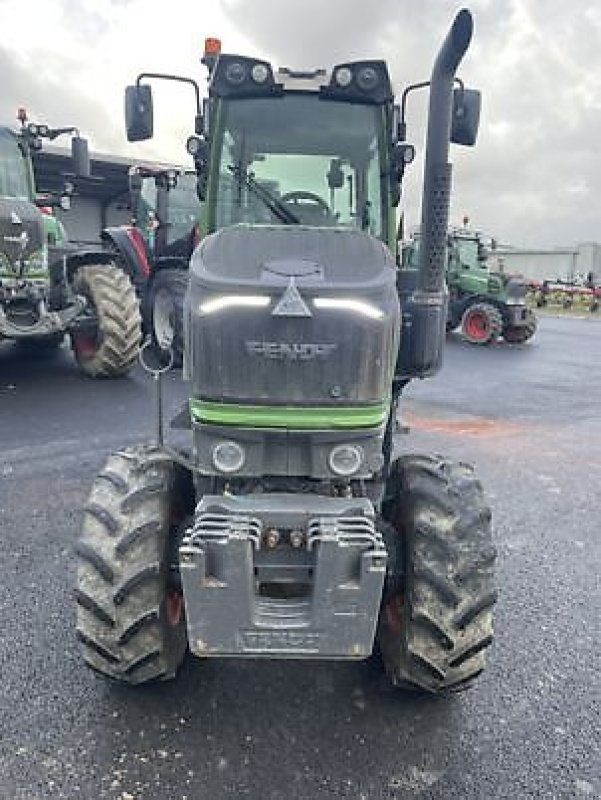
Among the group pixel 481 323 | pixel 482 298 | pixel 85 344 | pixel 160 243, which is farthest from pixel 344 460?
pixel 482 298

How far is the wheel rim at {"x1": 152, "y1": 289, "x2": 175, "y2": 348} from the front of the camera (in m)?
9.76

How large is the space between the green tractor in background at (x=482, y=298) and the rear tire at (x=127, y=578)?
12.3 m

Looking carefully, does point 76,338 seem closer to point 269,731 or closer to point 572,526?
point 572,526

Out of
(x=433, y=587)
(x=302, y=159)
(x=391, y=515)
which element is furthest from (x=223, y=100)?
(x=433, y=587)

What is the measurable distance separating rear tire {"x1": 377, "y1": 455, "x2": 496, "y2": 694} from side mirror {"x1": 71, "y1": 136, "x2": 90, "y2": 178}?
249 inches

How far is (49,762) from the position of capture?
2299 mm

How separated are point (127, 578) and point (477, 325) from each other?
1318cm

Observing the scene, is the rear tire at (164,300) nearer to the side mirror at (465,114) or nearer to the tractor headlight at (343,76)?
the tractor headlight at (343,76)

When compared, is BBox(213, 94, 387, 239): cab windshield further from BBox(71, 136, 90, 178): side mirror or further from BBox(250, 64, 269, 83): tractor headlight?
BBox(71, 136, 90, 178): side mirror

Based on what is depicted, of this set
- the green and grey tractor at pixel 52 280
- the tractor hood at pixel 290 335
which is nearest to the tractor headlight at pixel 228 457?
the tractor hood at pixel 290 335

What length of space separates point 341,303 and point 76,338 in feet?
21.9

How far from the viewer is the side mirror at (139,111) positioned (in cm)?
368

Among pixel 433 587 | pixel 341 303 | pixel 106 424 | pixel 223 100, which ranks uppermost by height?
pixel 223 100

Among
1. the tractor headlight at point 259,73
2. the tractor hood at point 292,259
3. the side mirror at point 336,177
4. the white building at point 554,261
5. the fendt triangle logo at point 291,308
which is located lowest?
the white building at point 554,261
